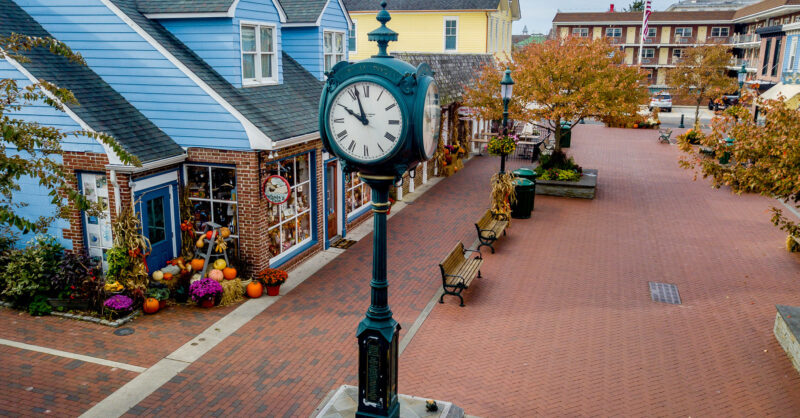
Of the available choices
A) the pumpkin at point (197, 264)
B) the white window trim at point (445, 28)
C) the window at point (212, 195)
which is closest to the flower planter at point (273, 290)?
the pumpkin at point (197, 264)

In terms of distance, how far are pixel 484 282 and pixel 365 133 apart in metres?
8.22

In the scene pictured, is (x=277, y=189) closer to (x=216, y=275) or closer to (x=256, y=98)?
(x=216, y=275)

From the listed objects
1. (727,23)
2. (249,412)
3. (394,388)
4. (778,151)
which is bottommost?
(249,412)

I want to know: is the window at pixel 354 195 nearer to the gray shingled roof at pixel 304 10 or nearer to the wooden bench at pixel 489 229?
the wooden bench at pixel 489 229

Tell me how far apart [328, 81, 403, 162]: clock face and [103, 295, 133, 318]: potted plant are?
6.80 m

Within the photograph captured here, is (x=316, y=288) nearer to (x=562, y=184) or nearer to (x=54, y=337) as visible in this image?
(x=54, y=337)

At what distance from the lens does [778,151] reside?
9.20 m

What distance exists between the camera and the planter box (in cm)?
2206

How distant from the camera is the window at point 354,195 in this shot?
17.6m

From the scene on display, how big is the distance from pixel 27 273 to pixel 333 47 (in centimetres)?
1010

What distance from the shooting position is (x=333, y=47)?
58.9 feet

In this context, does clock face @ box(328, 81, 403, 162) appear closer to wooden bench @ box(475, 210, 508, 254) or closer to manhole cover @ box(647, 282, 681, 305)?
manhole cover @ box(647, 282, 681, 305)

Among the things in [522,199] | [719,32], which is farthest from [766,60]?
[522,199]

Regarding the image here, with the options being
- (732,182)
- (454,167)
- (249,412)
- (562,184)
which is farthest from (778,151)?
(454,167)
